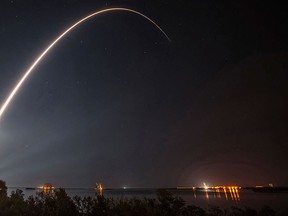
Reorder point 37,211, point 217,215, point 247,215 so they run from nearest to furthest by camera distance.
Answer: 1. point 247,215
2. point 217,215
3. point 37,211

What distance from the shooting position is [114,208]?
657 inches

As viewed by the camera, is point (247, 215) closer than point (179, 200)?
Yes

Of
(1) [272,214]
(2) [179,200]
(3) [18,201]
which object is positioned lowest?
(1) [272,214]

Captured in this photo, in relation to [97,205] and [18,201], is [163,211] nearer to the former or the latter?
[97,205]

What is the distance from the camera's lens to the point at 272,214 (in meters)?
15.0

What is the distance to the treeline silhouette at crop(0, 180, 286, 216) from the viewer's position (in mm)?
15484

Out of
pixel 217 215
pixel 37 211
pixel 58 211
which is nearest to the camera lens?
pixel 217 215

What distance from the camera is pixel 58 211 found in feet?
56.4

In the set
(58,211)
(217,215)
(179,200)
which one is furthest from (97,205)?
(217,215)

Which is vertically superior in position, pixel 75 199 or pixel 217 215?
pixel 75 199

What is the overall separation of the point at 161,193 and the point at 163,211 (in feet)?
3.99

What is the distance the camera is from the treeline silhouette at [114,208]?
15484 millimetres

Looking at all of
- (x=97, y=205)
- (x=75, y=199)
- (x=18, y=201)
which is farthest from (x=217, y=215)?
(x=18, y=201)

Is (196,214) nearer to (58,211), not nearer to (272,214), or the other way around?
(272,214)
